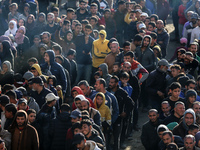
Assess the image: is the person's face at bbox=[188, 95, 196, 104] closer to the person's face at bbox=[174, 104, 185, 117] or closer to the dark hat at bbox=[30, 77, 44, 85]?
the person's face at bbox=[174, 104, 185, 117]

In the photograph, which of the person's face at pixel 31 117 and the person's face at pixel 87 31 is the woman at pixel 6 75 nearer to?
the person's face at pixel 31 117

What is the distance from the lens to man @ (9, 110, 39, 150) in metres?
9.63

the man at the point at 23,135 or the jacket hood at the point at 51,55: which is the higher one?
the jacket hood at the point at 51,55

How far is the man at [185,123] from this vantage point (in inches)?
418

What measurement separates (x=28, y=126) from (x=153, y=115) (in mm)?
2872

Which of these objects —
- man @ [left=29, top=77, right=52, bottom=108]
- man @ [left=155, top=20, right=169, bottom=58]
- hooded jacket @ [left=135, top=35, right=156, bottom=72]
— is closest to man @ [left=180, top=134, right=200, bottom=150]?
man @ [left=29, top=77, right=52, bottom=108]

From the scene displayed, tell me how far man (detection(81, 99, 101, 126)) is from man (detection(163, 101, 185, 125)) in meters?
1.51

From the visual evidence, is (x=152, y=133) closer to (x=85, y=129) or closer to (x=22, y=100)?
(x=85, y=129)

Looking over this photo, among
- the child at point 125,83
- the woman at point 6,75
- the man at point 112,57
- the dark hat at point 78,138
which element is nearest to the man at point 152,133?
the child at point 125,83

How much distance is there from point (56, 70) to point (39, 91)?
63.6 inches

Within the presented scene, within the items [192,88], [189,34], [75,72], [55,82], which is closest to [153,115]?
[192,88]

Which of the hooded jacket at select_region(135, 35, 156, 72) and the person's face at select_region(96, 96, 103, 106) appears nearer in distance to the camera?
the person's face at select_region(96, 96, 103, 106)

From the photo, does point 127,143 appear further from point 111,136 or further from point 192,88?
point 192,88

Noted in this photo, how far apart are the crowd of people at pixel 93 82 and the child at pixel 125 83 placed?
23mm
